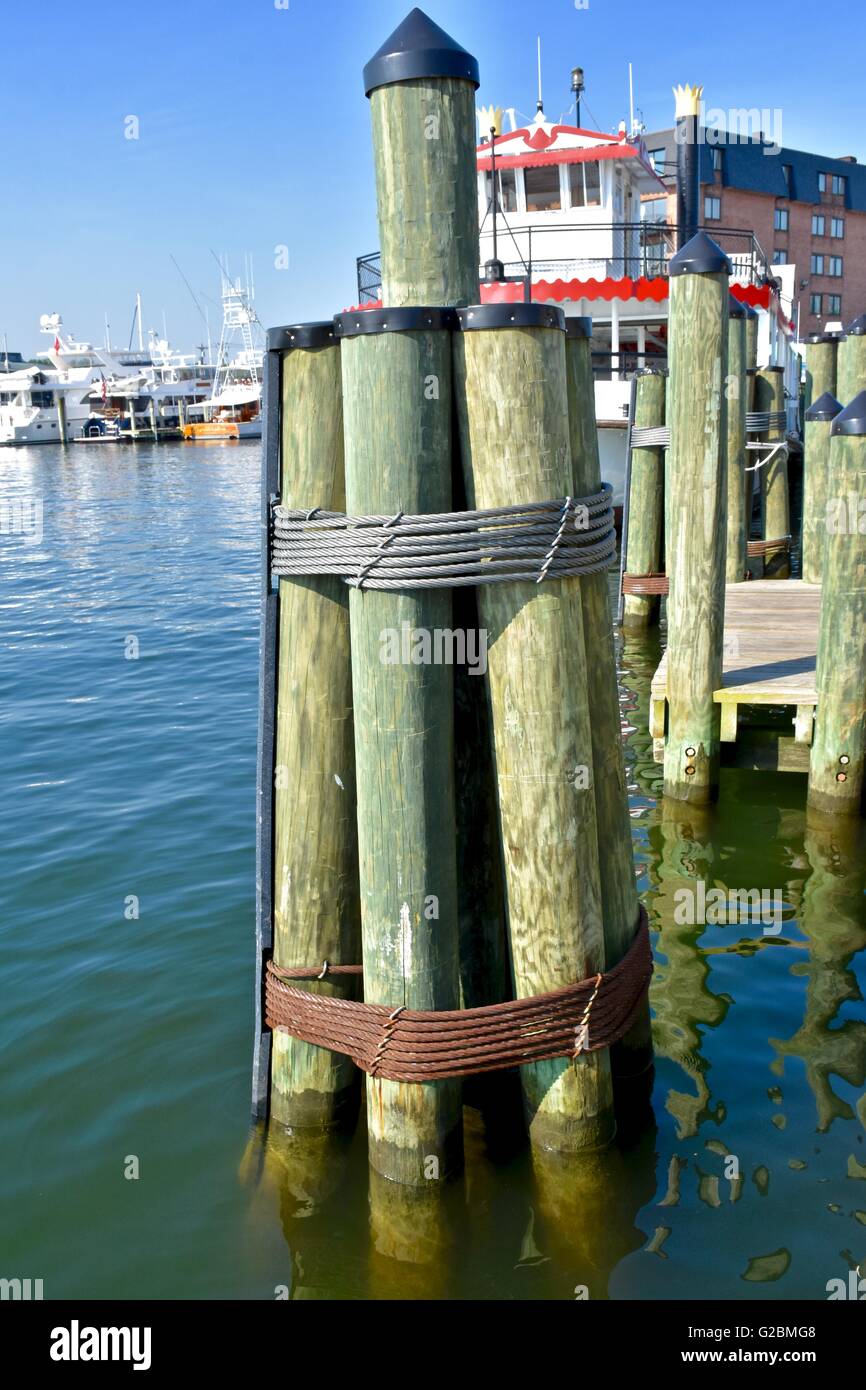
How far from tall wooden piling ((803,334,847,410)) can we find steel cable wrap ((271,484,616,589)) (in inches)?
520

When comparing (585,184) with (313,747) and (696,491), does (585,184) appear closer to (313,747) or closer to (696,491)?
(696,491)

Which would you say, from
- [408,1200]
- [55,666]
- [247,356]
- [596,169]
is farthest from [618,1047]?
[247,356]

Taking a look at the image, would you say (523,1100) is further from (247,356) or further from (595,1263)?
(247,356)

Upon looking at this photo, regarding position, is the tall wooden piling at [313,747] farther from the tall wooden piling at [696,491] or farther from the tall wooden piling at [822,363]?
the tall wooden piling at [822,363]

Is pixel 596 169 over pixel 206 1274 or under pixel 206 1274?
over

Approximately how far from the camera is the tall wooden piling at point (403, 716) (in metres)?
3.78

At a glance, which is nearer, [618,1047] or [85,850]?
[618,1047]

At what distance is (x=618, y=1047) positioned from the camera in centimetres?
489

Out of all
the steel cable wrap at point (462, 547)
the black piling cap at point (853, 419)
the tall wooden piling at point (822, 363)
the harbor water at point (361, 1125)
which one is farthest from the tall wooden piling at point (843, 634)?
the tall wooden piling at point (822, 363)

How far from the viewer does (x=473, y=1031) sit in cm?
404

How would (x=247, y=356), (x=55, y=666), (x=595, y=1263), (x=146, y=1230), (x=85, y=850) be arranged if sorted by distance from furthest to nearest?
1. (x=247, y=356)
2. (x=55, y=666)
3. (x=85, y=850)
4. (x=146, y=1230)
5. (x=595, y=1263)

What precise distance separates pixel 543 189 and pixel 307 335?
2493cm

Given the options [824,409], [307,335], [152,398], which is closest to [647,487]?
[824,409]
